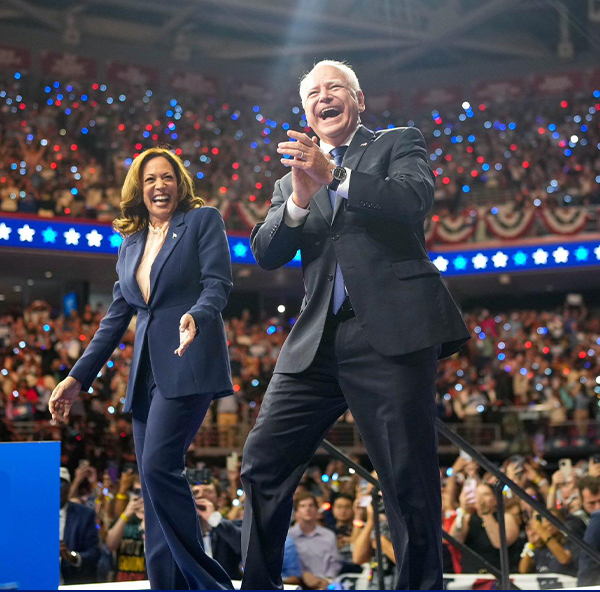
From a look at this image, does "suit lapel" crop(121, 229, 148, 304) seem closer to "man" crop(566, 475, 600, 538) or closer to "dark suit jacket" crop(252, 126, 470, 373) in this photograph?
"dark suit jacket" crop(252, 126, 470, 373)

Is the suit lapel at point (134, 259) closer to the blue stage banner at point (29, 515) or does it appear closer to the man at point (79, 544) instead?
the blue stage banner at point (29, 515)

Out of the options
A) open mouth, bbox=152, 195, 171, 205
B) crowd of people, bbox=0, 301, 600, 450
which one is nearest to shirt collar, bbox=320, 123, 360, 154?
open mouth, bbox=152, 195, 171, 205

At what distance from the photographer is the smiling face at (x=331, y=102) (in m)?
2.36

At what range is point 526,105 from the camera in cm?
1875

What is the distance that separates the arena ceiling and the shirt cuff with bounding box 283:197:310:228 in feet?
54.3

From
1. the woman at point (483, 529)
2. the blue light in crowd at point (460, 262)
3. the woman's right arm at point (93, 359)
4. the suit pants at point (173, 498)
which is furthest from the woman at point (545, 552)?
the blue light in crowd at point (460, 262)

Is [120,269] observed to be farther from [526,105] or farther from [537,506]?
[526,105]

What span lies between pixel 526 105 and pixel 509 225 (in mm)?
4662

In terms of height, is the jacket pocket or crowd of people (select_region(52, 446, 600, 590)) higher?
the jacket pocket

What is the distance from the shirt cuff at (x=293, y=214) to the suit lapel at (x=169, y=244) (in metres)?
0.57

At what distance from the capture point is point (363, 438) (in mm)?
2246

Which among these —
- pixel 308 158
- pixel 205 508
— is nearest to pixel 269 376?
pixel 205 508

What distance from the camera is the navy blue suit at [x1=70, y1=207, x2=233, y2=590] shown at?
8.31ft

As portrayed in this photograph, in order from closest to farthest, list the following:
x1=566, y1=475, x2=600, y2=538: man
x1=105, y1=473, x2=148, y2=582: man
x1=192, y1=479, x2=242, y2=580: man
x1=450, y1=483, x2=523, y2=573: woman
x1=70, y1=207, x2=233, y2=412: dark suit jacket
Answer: x1=70, y1=207, x2=233, y2=412: dark suit jacket
x1=192, y1=479, x2=242, y2=580: man
x1=566, y1=475, x2=600, y2=538: man
x1=105, y1=473, x2=148, y2=582: man
x1=450, y1=483, x2=523, y2=573: woman
